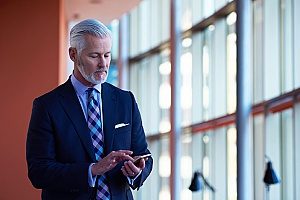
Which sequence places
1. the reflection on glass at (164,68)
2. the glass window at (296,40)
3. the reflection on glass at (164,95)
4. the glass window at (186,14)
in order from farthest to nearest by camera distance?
1. the reflection on glass at (164,95)
2. the reflection on glass at (164,68)
3. the glass window at (186,14)
4. the glass window at (296,40)

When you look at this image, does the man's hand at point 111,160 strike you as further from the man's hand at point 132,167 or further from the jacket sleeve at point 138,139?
the jacket sleeve at point 138,139

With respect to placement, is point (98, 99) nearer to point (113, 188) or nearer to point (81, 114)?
point (81, 114)

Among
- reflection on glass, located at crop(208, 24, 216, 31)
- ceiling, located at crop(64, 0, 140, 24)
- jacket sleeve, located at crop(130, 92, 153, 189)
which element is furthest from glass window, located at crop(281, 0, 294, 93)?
jacket sleeve, located at crop(130, 92, 153, 189)

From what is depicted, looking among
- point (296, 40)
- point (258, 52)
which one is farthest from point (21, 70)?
point (258, 52)

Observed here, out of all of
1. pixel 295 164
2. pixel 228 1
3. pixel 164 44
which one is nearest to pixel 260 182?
pixel 295 164

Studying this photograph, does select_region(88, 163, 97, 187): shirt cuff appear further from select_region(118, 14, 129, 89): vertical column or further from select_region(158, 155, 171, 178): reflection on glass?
select_region(118, 14, 129, 89): vertical column

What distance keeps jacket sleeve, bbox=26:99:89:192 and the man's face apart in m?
0.20

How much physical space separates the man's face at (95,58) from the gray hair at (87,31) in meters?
0.01

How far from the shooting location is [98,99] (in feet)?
8.82

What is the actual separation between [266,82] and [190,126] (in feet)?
10.7

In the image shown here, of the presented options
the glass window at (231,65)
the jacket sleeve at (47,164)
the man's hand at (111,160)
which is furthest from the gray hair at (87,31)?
the glass window at (231,65)

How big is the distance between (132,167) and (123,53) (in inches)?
549

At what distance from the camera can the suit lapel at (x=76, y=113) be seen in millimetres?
2604

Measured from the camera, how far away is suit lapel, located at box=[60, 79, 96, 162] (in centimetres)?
260
